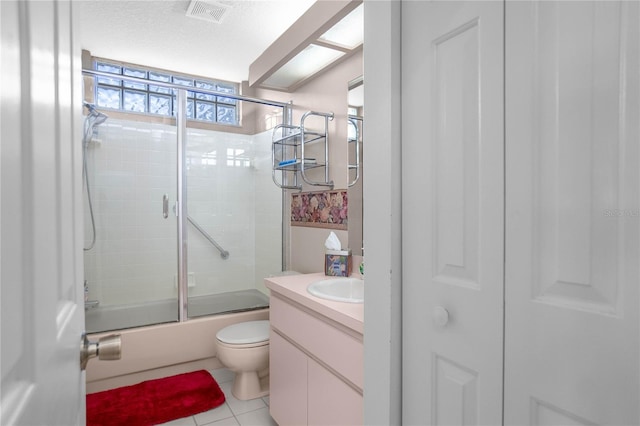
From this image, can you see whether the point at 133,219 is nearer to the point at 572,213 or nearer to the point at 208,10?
the point at 208,10

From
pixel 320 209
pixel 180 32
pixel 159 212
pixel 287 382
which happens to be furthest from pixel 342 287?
pixel 180 32

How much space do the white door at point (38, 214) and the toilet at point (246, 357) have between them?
168 centimetres

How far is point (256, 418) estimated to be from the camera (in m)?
2.12

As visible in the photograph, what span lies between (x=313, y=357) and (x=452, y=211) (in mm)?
1007

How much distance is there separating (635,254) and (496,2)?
612 mm

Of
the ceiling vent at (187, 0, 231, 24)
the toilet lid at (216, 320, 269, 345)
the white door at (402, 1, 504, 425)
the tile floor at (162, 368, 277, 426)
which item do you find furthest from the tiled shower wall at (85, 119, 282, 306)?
the white door at (402, 1, 504, 425)

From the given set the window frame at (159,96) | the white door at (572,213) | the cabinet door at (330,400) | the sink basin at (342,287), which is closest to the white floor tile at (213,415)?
the cabinet door at (330,400)

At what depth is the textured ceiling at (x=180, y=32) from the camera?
7.69 ft

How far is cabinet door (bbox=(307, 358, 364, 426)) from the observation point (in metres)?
1.34

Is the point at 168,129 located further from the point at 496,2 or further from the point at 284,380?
the point at 496,2

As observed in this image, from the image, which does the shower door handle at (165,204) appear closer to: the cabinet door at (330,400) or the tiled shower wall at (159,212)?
the tiled shower wall at (159,212)

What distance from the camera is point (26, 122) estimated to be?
36cm

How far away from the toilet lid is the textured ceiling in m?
2.16

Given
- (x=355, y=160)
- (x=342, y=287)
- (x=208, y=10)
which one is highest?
(x=208, y=10)
